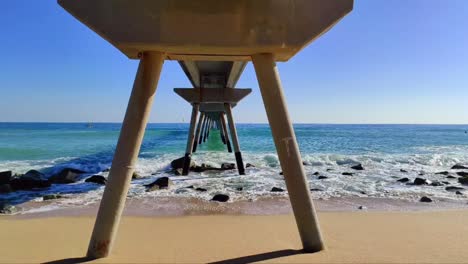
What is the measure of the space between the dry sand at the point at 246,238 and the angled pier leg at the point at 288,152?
10.7 inches

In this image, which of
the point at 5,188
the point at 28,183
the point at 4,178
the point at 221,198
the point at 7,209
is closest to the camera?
the point at 7,209

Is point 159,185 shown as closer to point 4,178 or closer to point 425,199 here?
point 4,178

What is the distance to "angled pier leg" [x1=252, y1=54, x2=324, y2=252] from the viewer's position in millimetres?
3822

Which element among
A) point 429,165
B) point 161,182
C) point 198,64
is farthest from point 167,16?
point 429,165

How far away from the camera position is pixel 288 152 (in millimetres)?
3943

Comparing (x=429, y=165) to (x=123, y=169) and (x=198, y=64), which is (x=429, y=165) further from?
(x=123, y=169)

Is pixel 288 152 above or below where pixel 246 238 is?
above

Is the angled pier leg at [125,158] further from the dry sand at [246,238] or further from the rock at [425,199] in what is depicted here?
the rock at [425,199]

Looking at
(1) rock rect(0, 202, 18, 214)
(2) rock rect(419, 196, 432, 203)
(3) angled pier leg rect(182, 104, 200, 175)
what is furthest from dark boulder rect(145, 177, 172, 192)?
(2) rock rect(419, 196, 432, 203)

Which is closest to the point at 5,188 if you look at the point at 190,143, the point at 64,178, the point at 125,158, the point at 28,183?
the point at 28,183

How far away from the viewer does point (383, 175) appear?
41.4 feet

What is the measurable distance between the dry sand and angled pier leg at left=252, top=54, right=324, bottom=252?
10.7 inches

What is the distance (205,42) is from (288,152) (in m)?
1.79

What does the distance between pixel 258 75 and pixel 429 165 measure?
15.9 meters
